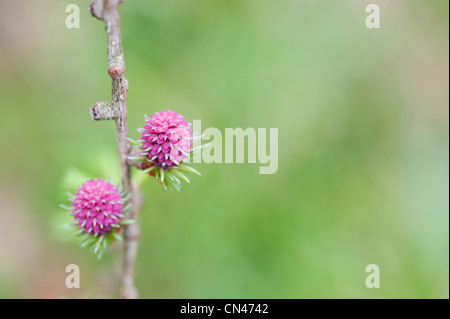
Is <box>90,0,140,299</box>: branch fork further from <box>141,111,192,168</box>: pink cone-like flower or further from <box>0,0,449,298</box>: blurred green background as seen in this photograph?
<box>0,0,449,298</box>: blurred green background

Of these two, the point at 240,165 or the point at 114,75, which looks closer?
the point at 114,75

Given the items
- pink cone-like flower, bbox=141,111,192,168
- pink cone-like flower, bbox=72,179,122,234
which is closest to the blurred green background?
pink cone-like flower, bbox=72,179,122,234

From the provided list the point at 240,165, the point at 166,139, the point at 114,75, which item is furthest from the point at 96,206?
the point at 240,165

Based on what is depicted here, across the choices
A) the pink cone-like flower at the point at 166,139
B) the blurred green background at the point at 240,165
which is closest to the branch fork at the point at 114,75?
the pink cone-like flower at the point at 166,139

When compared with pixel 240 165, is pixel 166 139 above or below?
below

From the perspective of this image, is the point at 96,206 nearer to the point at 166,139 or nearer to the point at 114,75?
the point at 166,139
